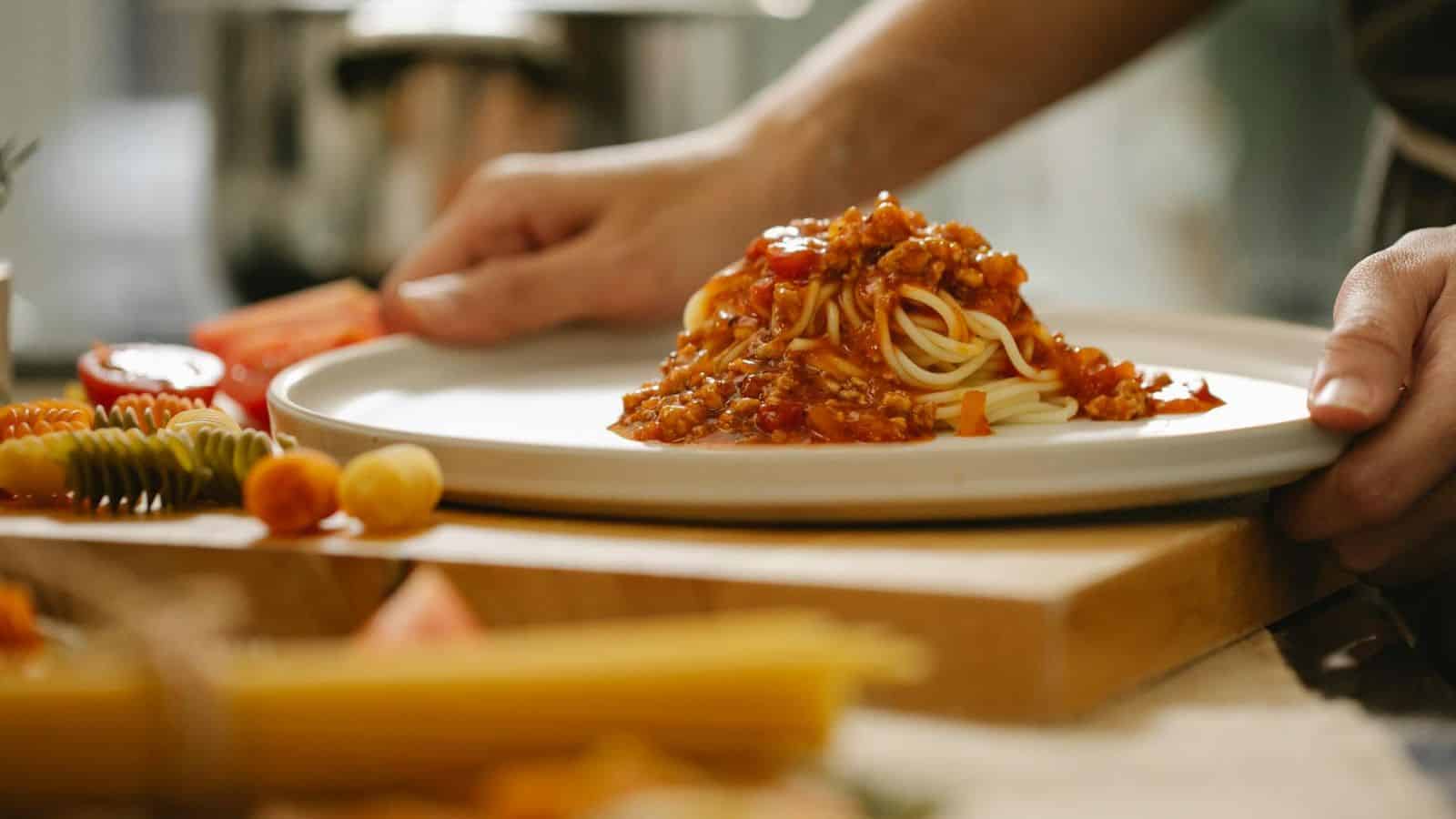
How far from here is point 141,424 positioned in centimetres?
159

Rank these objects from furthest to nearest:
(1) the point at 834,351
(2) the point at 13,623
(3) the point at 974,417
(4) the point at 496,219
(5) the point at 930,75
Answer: (5) the point at 930,75, (4) the point at 496,219, (1) the point at 834,351, (3) the point at 974,417, (2) the point at 13,623

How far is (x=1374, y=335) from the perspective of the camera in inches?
55.8

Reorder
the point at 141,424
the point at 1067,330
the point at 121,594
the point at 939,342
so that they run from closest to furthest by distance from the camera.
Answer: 1. the point at 121,594
2. the point at 141,424
3. the point at 939,342
4. the point at 1067,330

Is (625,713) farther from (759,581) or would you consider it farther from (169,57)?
(169,57)

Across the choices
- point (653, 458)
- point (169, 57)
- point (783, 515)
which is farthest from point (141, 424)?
point (169, 57)

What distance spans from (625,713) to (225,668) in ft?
0.71

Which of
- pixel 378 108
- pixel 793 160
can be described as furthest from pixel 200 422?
pixel 378 108

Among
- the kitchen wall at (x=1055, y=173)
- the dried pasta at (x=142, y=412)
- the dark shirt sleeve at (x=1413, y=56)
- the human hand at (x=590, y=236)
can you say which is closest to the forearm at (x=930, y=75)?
the human hand at (x=590, y=236)

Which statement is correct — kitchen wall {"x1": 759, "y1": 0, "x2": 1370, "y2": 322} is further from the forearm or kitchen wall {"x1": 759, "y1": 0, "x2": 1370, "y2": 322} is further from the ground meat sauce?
the ground meat sauce

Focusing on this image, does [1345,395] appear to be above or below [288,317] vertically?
above

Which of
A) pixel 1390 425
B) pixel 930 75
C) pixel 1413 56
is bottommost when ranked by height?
pixel 1390 425

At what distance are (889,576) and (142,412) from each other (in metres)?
0.91

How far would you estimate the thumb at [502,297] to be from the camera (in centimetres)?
223

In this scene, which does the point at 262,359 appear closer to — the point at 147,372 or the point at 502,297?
the point at 147,372
